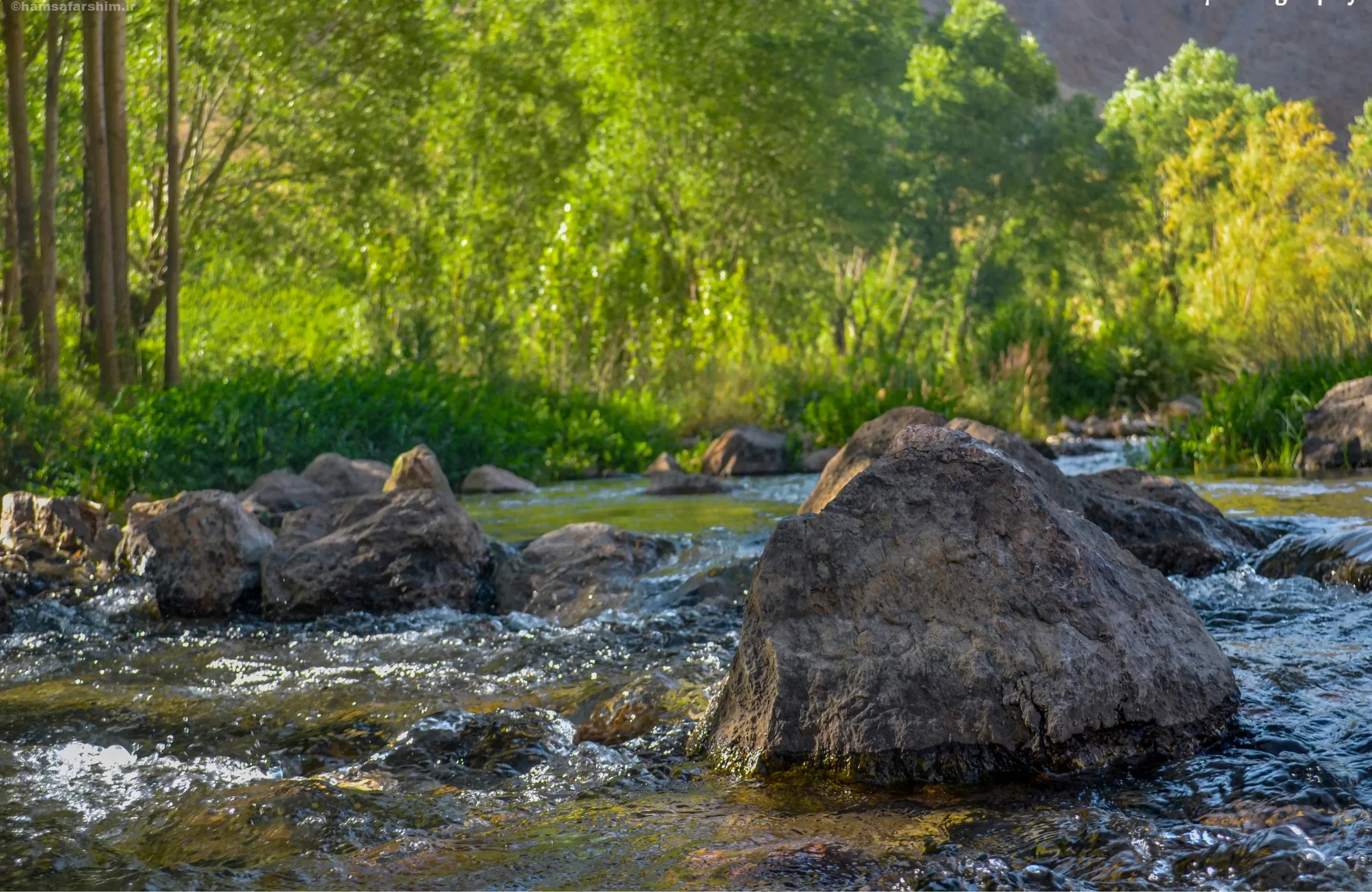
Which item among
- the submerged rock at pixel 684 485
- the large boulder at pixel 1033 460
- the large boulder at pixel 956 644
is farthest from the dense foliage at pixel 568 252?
the large boulder at pixel 956 644

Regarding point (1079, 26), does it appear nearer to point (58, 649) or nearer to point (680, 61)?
point (680, 61)

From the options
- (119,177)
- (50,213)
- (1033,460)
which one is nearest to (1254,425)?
(1033,460)

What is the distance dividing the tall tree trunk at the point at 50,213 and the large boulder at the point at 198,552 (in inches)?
218

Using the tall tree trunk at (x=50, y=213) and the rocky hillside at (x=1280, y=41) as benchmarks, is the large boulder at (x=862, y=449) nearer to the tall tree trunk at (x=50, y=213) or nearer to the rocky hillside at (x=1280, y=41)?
the tall tree trunk at (x=50, y=213)

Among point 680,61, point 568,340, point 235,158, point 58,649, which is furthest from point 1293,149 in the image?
point 58,649

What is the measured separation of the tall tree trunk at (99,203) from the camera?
459 inches

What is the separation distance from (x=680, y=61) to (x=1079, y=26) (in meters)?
76.9

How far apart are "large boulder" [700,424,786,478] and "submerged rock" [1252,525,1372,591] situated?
7297mm

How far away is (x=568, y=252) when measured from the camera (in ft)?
61.6

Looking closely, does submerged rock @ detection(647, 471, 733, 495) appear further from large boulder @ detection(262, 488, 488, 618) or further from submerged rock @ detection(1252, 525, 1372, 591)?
submerged rock @ detection(1252, 525, 1372, 591)

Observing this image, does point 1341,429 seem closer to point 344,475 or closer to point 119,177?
point 344,475

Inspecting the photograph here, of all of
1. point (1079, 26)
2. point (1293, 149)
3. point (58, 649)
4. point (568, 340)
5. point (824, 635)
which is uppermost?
point (1079, 26)

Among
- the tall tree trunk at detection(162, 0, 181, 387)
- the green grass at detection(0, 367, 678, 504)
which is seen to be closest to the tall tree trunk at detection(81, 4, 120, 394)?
the green grass at detection(0, 367, 678, 504)

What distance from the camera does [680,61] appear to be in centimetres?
2348
